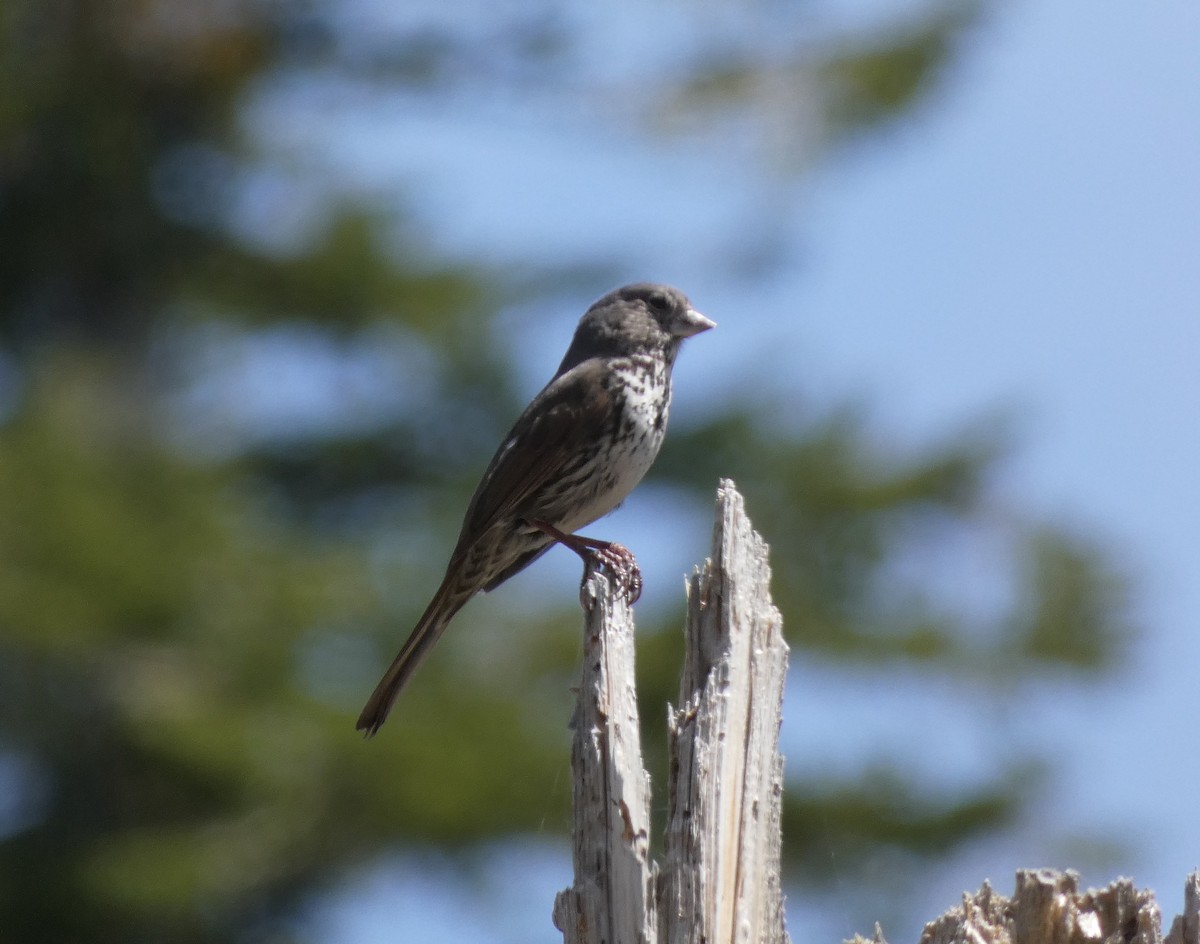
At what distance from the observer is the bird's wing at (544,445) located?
5133 millimetres

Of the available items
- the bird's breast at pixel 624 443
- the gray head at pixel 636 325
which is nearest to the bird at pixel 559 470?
the bird's breast at pixel 624 443

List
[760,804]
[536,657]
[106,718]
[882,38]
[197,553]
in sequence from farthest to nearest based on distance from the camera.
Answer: [882,38]
[536,657]
[106,718]
[197,553]
[760,804]

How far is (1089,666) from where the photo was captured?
1620 cm

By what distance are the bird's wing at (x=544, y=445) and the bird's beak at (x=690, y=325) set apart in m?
0.53

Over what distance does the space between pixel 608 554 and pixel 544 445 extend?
1.59 feet

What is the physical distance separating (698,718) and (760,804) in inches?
7.2

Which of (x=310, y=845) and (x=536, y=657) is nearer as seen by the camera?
(x=310, y=845)

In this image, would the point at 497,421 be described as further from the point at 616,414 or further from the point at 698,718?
the point at 698,718

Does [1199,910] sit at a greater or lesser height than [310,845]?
lesser

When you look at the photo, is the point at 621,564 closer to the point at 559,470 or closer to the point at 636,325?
the point at 559,470

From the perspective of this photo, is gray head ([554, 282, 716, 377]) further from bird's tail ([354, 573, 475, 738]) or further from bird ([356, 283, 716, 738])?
bird's tail ([354, 573, 475, 738])

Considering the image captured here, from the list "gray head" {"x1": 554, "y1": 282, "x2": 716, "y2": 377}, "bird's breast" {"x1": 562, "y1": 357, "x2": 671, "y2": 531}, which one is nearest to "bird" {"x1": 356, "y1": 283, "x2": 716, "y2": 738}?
"bird's breast" {"x1": 562, "y1": 357, "x2": 671, "y2": 531}

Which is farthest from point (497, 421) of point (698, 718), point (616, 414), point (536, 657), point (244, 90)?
point (698, 718)

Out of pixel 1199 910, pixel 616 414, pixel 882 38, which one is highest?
pixel 882 38
